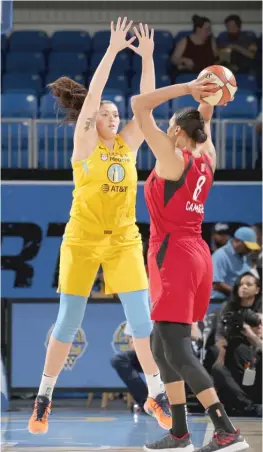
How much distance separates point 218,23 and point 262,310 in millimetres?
7910

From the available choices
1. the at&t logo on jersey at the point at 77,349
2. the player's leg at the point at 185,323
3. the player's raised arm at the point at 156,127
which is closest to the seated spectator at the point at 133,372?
the at&t logo on jersey at the point at 77,349

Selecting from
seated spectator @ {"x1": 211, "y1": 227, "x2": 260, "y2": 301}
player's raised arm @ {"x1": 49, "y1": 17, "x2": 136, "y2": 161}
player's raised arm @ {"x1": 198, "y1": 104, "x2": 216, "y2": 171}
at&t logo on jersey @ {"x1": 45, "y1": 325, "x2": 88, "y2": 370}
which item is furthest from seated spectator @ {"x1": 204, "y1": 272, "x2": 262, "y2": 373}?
player's raised arm @ {"x1": 198, "y1": 104, "x2": 216, "y2": 171}

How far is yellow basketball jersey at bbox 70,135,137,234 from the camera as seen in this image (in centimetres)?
668

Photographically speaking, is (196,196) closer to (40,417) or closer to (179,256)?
(179,256)

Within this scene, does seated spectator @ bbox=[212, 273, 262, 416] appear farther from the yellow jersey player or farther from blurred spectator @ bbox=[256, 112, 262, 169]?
blurred spectator @ bbox=[256, 112, 262, 169]

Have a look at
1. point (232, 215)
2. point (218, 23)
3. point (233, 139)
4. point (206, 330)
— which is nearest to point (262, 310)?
point (206, 330)

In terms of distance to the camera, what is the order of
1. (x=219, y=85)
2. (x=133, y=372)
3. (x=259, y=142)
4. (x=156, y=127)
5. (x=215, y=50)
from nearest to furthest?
1. (x=156, y=127)
2. (x=219, y=85)
3. (x=133, y=372)
4. (x=259, y=142)
5. (x=215, y=50)

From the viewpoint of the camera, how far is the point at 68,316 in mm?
6684

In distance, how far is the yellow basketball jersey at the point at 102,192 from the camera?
263 inches

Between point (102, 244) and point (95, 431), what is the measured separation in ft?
7.63

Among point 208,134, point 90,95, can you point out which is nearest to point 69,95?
point 90,95

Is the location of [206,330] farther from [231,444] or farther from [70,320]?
[231,444]

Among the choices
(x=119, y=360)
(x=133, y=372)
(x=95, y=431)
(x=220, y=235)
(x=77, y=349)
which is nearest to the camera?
(x=95, y=431)

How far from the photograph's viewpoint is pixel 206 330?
1002 centimetres
